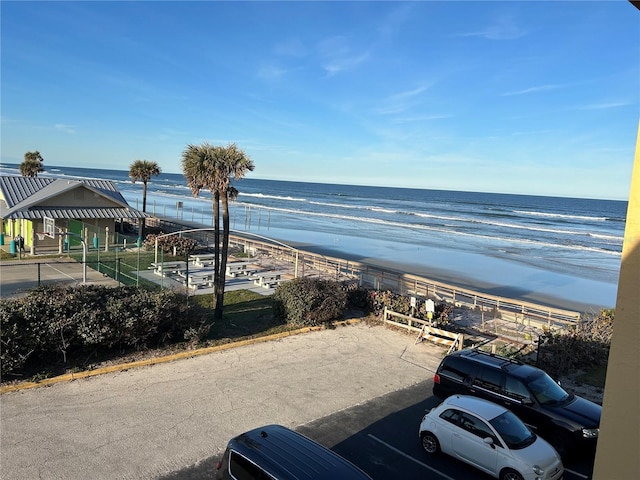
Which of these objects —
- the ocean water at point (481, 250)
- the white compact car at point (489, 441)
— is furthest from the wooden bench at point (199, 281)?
the ocean water at point (481, 250)

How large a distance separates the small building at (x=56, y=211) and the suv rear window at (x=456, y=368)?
69.7ft

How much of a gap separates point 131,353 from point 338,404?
6.04 meters

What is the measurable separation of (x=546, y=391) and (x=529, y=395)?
0.46 meters

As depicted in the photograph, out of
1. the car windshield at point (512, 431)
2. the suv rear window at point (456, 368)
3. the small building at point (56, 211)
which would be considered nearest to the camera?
the car windshield at point (512, 431)

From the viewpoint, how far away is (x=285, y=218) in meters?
69.2

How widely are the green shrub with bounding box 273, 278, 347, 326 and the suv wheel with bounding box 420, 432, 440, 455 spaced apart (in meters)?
8.07

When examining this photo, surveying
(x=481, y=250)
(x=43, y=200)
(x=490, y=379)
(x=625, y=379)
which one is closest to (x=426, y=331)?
(x=490, y=379)

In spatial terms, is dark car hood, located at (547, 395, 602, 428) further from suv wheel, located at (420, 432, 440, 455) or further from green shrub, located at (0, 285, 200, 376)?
green shrub, located at (0, 285, 200, 376)

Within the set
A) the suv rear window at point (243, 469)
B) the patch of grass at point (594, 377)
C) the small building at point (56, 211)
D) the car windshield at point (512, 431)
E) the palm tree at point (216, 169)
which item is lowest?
the patch of grass at point (594, 377)

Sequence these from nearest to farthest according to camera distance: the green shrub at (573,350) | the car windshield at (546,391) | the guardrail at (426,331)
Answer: the car windshield at (546,391)
the green shrub at (573,350)
the guardrail at (426,331)

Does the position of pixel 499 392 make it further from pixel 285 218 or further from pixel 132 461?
pixel 285 218

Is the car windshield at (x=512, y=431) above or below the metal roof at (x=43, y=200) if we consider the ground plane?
below

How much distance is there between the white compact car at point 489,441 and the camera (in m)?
7.81

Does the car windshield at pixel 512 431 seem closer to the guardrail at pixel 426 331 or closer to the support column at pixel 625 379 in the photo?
the support column at pixel 625 379
